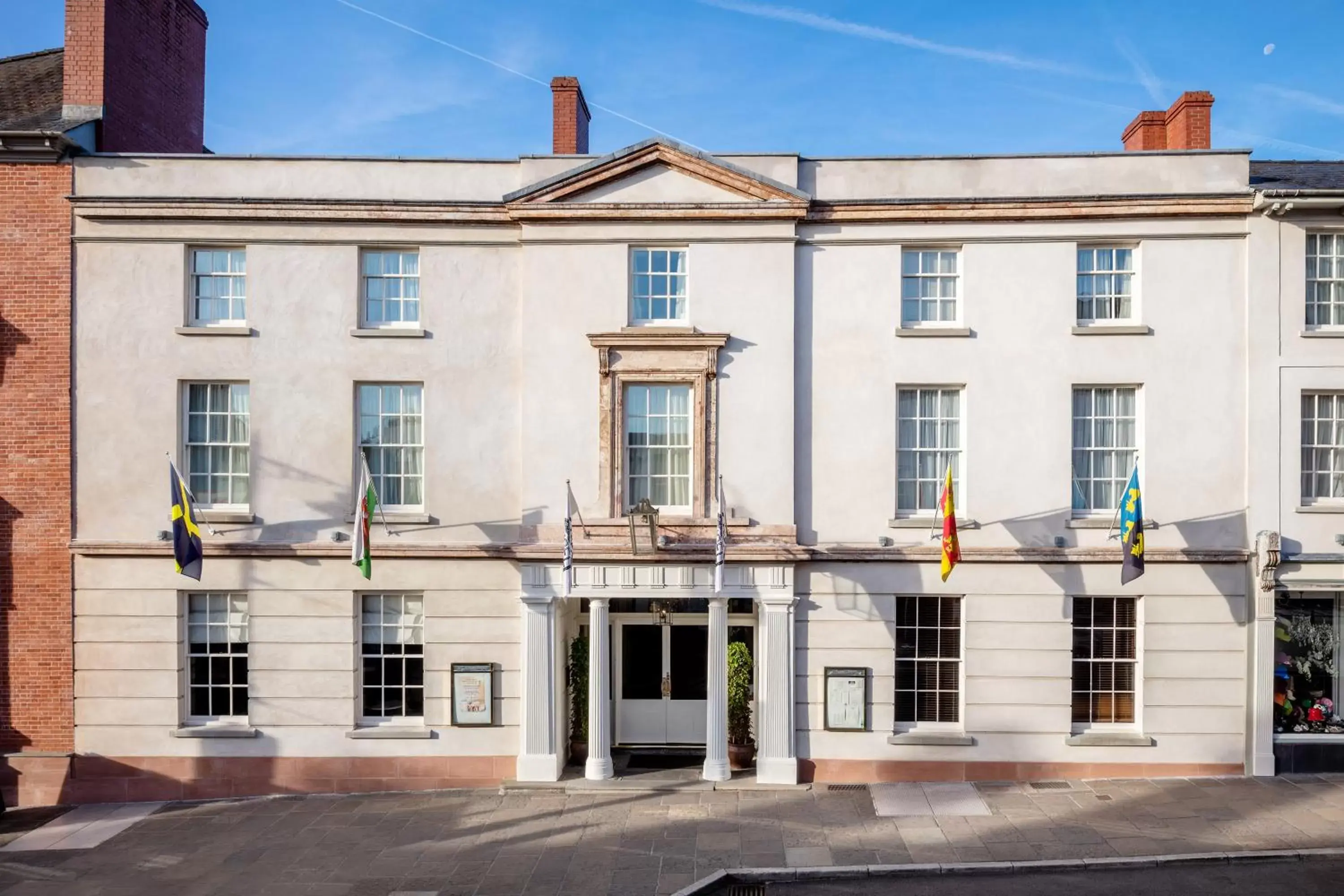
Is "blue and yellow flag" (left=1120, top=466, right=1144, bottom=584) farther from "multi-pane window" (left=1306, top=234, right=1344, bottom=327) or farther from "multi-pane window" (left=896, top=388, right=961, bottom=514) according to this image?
"multi-pane window" (left=1306, top=234, right=1344, bottom=327)

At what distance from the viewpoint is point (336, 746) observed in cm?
1641

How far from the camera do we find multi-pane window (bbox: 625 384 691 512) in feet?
54.0

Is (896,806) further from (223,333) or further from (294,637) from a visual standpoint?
(223,333)

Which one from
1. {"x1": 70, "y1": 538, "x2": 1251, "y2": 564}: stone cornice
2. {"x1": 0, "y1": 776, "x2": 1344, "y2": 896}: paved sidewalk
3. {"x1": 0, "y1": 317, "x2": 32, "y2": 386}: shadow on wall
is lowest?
{"x1": 0, "y1": 776, "x2": 1344, "y2": 896}: paved sidewalk

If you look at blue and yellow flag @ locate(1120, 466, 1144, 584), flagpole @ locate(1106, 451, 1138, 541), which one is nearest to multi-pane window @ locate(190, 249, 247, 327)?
blue and yellow flag @ locate(1120, 466, 1144, 584)

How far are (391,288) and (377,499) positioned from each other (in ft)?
12.7

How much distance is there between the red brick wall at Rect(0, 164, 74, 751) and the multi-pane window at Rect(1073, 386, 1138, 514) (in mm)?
18132

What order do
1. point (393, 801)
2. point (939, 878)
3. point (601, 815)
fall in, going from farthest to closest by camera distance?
1. point (393, 801)
2. point (601, 815)
3. point (939, 878)

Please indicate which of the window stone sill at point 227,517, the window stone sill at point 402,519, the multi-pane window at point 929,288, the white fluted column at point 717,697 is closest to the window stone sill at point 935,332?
the multi-pane window at point 929,288

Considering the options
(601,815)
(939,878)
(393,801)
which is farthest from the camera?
(393,801)

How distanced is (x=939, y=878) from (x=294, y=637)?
37.4 ft

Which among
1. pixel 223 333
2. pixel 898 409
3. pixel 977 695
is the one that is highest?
pixel 223 333

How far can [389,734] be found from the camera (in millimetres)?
16375

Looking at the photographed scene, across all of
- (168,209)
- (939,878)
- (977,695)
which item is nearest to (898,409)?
(977,695)
